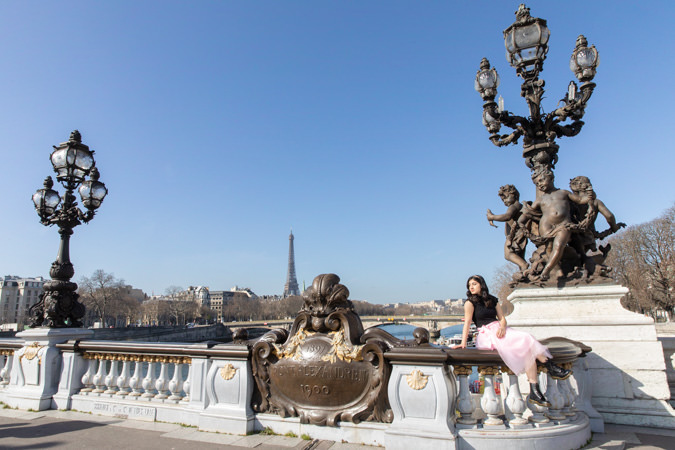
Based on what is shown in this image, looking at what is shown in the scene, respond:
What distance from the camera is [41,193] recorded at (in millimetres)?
8062

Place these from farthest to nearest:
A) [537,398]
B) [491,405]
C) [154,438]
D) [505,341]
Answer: [154,438]
[537,398]
[505,341]
[491,405]

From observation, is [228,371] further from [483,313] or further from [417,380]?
[483,313]

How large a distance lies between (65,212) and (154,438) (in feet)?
16.4

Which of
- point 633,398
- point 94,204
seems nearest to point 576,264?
point 633,398

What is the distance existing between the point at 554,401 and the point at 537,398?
18 cm

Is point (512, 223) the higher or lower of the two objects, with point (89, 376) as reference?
higher

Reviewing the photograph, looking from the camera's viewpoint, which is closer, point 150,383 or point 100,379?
point 150,383

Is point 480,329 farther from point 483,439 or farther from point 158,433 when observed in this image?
point 158,433

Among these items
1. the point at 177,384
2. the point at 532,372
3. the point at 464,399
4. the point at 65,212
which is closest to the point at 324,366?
the point at 464,399

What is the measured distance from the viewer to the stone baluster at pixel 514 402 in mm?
4199

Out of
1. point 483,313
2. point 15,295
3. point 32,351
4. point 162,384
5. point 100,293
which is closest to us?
point 483,313

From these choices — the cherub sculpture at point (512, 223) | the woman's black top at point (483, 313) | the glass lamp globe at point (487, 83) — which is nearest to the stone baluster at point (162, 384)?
the woman's black top at point (483, 313)

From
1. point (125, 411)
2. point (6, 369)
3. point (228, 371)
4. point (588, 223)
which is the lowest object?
point (125, 411)

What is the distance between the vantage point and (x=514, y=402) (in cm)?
423
